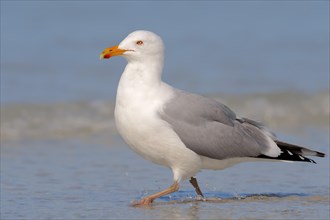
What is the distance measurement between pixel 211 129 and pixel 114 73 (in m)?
6.89

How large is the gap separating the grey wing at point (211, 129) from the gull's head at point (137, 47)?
15.0 inches

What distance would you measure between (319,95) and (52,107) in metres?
3.43

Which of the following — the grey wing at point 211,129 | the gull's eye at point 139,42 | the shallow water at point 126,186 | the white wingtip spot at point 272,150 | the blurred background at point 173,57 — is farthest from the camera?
the blurred background at point 173,57

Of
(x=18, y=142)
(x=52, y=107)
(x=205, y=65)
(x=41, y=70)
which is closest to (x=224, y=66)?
(x=205, y=65)

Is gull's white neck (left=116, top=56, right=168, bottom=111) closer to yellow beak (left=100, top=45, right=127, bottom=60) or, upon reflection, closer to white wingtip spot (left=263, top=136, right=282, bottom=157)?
yellow beak (left=100, top=45, right=127, bottom=60)

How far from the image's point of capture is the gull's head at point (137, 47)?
802cm

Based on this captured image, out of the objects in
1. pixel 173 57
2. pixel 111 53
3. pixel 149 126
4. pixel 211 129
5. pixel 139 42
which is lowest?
pixel 149 126

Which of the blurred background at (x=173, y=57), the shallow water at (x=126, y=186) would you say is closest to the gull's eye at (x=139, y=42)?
the shallow water at (x=126, y=186)

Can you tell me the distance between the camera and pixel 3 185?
28.2ft

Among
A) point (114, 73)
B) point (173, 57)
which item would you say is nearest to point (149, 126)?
point (114, 73)

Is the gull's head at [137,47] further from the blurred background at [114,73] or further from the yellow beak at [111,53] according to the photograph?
the blurred background at [114,73]

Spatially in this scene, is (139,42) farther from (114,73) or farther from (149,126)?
(114,73)

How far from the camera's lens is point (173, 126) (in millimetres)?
7852

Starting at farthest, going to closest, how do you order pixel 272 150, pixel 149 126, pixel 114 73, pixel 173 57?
pixel 173 57
pixel 114 73
pixel 272 150
pixel 149 126
